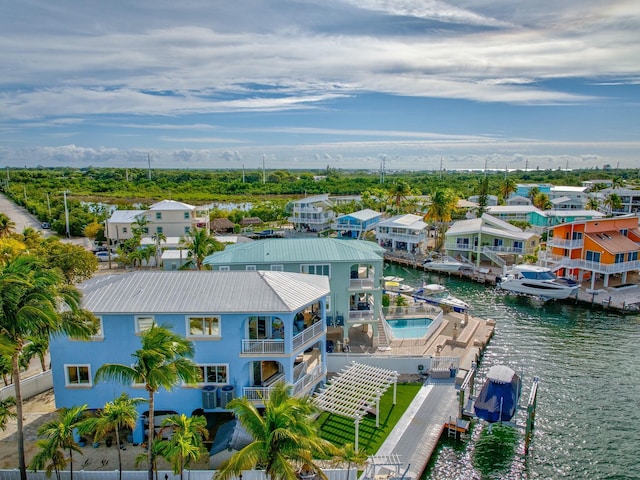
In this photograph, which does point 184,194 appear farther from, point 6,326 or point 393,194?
point 6,326

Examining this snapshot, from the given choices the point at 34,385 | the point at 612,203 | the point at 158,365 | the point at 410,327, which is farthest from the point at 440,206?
the point at 158,365

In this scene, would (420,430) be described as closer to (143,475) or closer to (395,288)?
(143,475)

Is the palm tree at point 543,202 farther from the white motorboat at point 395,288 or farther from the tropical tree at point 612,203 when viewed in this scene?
the white motorboat at point 395,288

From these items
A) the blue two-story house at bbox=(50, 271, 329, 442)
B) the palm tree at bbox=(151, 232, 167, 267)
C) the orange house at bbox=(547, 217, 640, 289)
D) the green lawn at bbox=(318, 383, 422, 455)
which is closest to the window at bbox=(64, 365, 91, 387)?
the blue two-story house at bbox=(50, 271, 329, 442)

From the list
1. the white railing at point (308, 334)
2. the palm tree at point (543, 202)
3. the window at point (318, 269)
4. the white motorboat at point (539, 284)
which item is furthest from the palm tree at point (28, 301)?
the palm tree at point (543, 202)

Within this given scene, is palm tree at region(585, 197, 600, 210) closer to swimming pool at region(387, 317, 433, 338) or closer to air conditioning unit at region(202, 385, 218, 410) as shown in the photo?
swimming pool at region(387, 317, 433, 338)

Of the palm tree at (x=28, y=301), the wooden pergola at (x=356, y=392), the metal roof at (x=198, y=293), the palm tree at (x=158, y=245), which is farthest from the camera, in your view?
the palm tree at (x=158, y=245)

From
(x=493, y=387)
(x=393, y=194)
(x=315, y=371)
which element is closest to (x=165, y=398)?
(x=315, y=371)
